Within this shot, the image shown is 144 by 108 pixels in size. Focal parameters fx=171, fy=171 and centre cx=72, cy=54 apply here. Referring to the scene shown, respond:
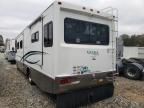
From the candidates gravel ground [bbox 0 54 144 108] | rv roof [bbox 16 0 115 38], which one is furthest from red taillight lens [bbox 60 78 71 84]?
rv roof [bbox 16 0 115 38]

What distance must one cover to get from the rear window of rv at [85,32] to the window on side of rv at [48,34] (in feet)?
1.27

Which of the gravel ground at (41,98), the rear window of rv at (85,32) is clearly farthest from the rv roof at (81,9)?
the gravel ground at (41,98)

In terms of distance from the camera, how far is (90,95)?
4.98m

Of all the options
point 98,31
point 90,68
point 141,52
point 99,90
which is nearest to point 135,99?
point 99,90

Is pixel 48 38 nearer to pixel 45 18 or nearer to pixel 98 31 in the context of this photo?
pixel 45 18

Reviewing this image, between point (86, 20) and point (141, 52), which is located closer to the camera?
point (86, 20)

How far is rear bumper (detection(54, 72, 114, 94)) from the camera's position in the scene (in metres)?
4.31

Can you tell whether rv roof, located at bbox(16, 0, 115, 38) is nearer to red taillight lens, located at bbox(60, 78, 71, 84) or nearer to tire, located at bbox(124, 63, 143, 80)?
red taillight lens, located at bbox(60, 78, 71, 84)

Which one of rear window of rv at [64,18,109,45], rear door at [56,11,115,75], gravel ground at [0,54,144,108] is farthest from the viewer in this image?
gravel ground at [0,54,144,108]

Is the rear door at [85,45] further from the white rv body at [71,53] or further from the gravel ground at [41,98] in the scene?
the gravel ground at [41,98]

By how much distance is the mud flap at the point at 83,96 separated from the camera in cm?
446

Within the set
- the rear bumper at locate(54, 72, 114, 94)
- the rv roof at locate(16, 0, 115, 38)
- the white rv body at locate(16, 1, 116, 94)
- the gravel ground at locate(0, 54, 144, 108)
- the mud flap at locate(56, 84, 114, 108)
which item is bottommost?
the gravel ground at locate(0, 54, 144, 108)

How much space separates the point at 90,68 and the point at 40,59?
5.44 ft

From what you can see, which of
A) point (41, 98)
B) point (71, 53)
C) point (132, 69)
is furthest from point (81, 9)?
point (132, 69)
